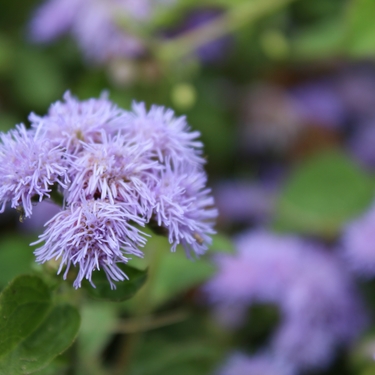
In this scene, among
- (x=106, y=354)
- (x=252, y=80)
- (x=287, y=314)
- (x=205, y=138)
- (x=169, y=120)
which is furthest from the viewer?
(x=252, y=80)

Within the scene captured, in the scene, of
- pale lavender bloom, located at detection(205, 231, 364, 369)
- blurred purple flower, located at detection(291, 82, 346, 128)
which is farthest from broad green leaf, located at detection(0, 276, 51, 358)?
blurred purple flower, located at detection(291, 82, 346, 128)

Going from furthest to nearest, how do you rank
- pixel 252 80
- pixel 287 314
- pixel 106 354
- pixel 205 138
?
pixel 252 80 → pixel 205 138 → pixel 106 354 → pixel 287 314

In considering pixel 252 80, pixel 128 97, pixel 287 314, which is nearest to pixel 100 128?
pixel 287 314

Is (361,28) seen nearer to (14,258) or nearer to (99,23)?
(99,23)

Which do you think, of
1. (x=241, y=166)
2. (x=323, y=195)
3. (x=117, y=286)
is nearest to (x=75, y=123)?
(x=117, y=286)

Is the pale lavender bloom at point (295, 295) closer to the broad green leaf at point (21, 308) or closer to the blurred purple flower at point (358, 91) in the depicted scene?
the broad green leaf at point (21, 308)

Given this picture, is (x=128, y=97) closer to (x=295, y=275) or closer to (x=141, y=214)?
(x=295, y=275)
